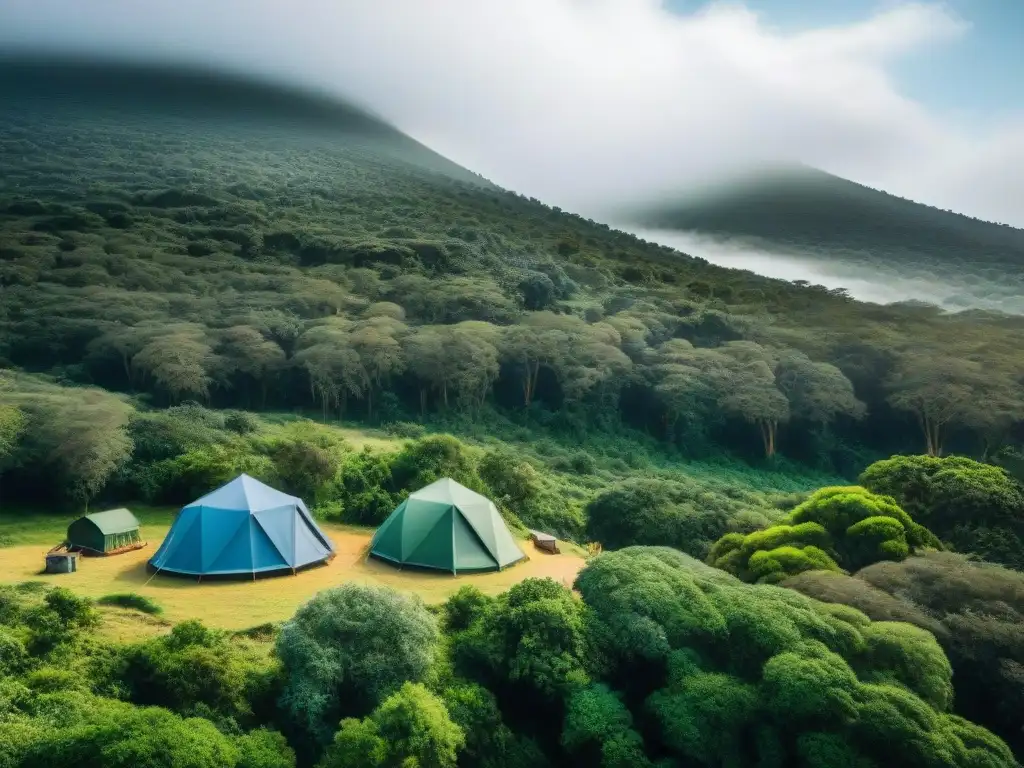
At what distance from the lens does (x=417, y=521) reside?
1784cm

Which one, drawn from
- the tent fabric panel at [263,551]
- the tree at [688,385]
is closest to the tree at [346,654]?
the tent fabric panel at [263,551]

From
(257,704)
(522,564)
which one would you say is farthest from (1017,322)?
(257,704)

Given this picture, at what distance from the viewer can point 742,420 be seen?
40969 millimetres

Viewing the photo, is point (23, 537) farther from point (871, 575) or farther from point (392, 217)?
point (392, 217)

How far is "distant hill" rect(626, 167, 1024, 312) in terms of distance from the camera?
202 ft

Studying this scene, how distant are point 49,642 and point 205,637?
7.22 ft

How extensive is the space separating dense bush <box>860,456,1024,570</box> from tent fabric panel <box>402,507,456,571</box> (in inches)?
537

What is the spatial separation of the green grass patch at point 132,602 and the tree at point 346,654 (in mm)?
3116

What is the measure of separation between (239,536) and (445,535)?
14.4ft

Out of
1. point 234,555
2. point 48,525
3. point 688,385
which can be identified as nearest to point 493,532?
→ point 234,555

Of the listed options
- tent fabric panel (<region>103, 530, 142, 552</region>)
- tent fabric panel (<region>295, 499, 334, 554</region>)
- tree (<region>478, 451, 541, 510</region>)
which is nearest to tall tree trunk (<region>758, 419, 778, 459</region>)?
tree (<region>478, 451, 541, 510</region>)

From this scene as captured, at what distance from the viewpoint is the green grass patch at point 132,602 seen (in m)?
14.1

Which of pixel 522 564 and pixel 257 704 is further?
pixel 522 564

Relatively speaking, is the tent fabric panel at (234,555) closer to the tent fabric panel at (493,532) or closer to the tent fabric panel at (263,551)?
the tent fabric panel at (263,551)
